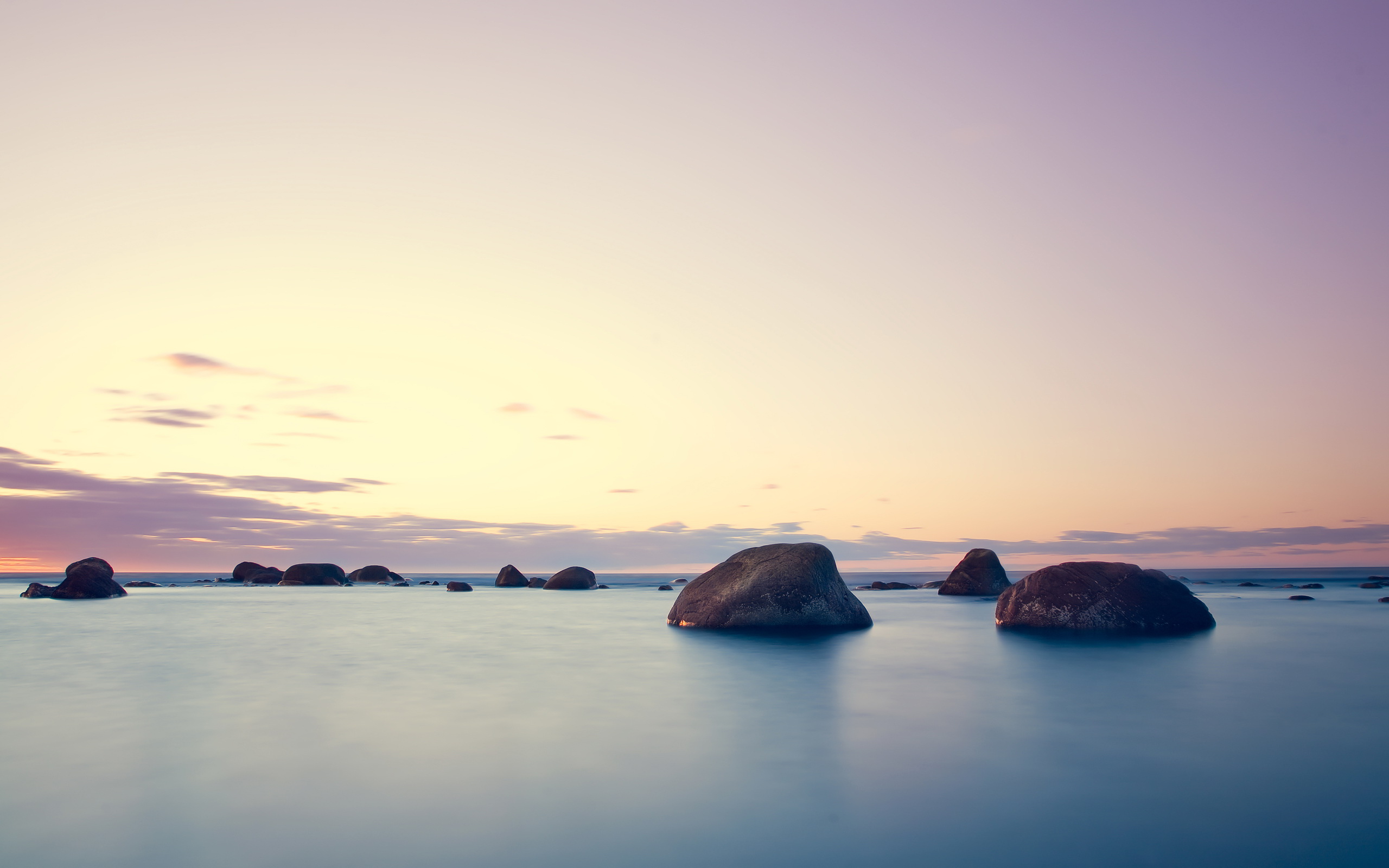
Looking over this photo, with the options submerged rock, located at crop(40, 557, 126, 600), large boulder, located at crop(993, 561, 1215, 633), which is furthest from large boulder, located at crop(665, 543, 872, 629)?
submerged rock, located at crop(40, 557, 126, 600)

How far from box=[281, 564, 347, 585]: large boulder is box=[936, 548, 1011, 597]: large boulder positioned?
159 feet

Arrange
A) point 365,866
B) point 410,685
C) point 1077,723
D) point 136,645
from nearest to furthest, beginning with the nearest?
point 365,866, point 1077,723, point 410,685, point 136,645

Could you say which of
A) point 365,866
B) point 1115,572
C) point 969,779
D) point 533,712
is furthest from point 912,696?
point 1115,572

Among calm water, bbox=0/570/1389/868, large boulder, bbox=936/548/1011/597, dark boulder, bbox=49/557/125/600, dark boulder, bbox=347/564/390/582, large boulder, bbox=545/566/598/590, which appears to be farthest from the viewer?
dark boulder, bbox=347/564/390/582

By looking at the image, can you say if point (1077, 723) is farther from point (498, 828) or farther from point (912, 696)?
point (498, 828)

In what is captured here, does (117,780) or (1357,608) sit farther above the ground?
(117,780)

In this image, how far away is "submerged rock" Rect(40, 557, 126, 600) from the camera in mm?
36906

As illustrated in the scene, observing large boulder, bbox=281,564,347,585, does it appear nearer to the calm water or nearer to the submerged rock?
the submerged rock

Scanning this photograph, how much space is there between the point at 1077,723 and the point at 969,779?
2.76 meters

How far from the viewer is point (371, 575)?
3031 inches

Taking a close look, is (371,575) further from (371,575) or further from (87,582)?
(87,582)

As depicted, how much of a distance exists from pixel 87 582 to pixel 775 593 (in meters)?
36.4

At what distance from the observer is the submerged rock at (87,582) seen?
121ft

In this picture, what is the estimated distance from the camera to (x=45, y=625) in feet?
70.7
